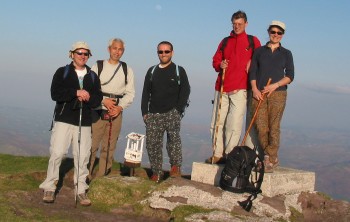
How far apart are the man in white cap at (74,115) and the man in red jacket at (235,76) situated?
3.05 metres

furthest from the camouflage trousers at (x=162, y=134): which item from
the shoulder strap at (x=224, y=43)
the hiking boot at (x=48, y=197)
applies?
the hiking boot at (x=48, y=197)

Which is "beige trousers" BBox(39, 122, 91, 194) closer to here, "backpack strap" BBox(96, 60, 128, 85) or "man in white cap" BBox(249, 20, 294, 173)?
"backpack strap" BBox(96, 60, 128, 85)

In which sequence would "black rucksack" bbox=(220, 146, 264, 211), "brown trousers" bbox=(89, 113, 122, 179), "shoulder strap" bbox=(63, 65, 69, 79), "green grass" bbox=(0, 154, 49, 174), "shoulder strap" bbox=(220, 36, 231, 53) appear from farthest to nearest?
"green grass" bbox=(0, 154, 49, 174) → "brown trousers" bbox=(89, 113, 122, 179) → "shoulder strap" bbox=(220, 36, 231, 53) → "black rucksack" bbox=(220, 146, 264, 211) → "shoulder strap" bbox=(63, 65, 69, 79)

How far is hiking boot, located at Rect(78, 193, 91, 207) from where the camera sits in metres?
8.60

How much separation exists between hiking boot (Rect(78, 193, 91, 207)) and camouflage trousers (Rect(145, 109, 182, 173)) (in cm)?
216

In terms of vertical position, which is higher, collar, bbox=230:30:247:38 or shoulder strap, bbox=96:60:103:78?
collar, bbox=230:30:247:38

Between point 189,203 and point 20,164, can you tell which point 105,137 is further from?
point 20,164

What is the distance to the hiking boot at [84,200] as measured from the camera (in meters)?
8.60

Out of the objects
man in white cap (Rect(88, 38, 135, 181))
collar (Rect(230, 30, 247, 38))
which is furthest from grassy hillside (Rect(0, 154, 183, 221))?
collar (Rect(230, 30, 247, 38))

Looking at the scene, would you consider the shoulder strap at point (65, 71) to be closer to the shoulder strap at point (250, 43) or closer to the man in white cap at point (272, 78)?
the shoulder strap at point (250, 43)

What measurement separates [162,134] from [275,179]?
2939mm

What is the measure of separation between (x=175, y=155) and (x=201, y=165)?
70 cm

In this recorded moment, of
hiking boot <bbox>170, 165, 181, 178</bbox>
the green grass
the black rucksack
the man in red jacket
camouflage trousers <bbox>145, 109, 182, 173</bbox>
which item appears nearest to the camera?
the black rucksack

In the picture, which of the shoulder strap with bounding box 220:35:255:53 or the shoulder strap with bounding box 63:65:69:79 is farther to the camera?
the shoulder strap with bounding box 220:35:255:53
